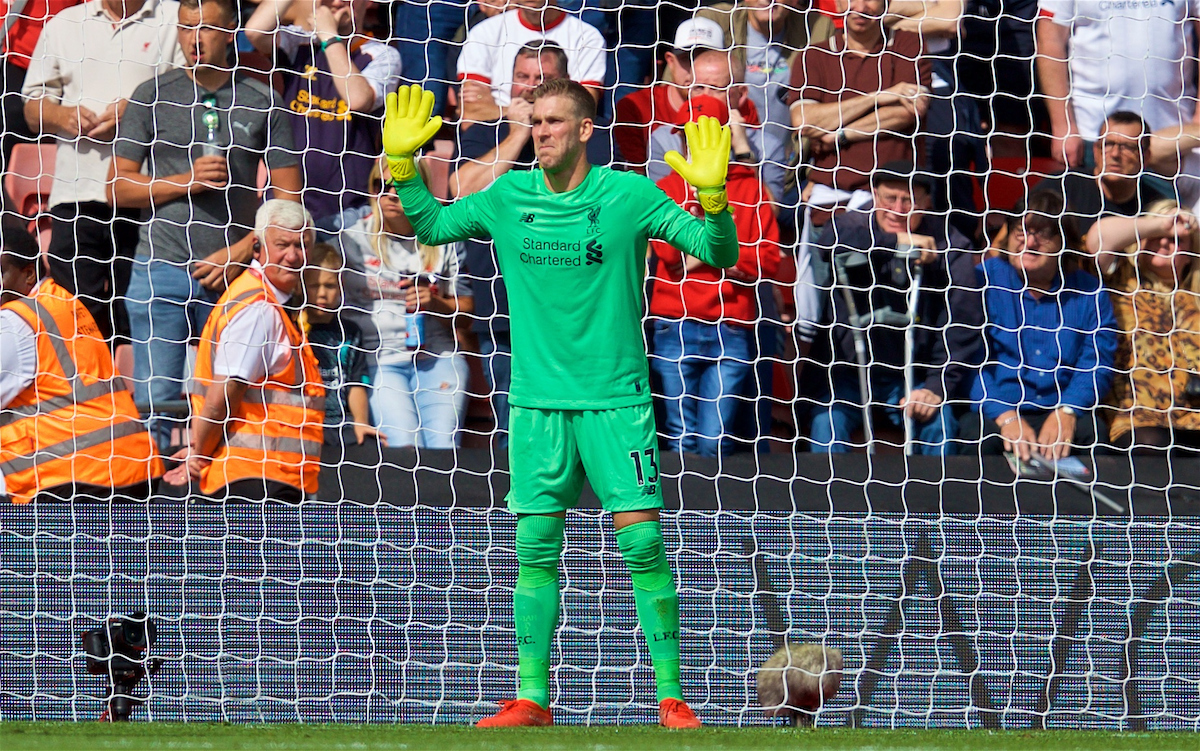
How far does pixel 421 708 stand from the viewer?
4379mm

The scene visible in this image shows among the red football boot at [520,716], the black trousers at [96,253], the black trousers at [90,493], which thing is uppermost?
the black trousers at [96,253]

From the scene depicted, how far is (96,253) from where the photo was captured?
5641 millimetres

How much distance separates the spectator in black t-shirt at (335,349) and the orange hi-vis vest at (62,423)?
783mm

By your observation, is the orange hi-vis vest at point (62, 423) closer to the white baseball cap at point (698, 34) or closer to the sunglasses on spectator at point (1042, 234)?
the white baseball cap at point (698, 34)

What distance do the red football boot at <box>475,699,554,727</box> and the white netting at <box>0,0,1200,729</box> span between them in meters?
0.81

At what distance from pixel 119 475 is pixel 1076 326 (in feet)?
11.6

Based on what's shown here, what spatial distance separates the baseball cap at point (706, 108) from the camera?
218 inches

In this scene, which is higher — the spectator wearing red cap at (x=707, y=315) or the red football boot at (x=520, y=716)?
the spectator wearing red cap at (x=707, y=315)

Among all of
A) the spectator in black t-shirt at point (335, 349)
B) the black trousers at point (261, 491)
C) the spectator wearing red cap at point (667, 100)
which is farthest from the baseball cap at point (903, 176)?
the black trousers at point (261, 491)

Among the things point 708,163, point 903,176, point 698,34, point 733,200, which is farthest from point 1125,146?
point 708,163

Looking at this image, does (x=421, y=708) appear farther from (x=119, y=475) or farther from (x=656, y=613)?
(x=119, y=475)

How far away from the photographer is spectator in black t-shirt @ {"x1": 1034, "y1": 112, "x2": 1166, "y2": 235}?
560cm

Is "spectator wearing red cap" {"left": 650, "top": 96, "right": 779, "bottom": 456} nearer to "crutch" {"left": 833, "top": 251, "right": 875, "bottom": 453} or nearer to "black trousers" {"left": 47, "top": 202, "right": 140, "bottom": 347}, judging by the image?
"crutch" {"left": 833, "top": 251, "right": 875, "bottom": 453}

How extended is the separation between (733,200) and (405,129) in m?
2.11
